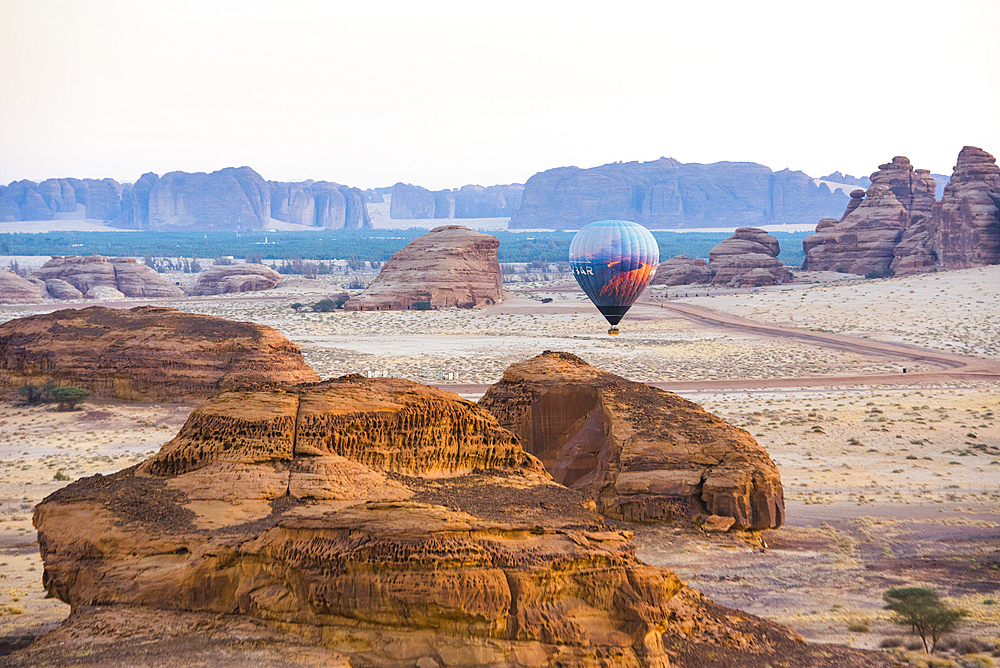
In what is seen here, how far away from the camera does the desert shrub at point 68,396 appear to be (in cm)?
2456

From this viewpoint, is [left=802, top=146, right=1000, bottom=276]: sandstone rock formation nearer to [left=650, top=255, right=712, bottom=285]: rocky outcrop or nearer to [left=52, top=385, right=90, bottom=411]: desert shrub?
[left=650, top=255, right=712, bottom=285]: rocky outcrop

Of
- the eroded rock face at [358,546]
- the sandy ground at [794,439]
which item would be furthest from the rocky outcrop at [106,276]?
the eroded rock face at [358,546]

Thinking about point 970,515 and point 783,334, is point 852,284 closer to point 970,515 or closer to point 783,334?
point 783,334

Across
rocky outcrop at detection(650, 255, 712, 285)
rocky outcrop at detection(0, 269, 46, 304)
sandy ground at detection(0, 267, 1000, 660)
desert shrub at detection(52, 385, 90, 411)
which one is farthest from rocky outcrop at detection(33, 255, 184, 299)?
desert shrub at detection(52, 385, 90, 411)

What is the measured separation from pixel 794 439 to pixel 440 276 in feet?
144

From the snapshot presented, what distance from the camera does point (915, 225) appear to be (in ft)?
260

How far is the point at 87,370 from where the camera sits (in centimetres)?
2520

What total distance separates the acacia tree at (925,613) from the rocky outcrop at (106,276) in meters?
79.1

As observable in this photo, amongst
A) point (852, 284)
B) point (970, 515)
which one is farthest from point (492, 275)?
point (970, 515)

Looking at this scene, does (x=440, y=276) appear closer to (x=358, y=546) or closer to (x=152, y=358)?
(x=152, y=358)

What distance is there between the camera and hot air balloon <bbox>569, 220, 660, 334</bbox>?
32500 mm

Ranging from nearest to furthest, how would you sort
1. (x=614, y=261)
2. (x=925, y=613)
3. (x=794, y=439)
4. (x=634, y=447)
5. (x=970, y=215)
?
(x=925, y=613) < (x=634, y=447) < (x=794, y=439) < (x=614, y=261) < (x=970, y=215)

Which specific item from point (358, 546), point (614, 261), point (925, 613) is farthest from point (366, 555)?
point (614, 261)

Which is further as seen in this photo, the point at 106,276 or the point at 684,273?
the point at 684,273
